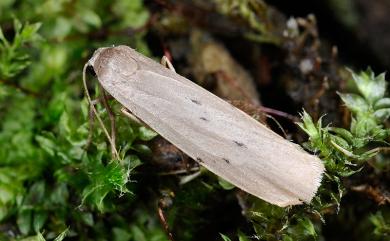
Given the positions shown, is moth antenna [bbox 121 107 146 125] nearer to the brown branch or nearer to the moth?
the moth

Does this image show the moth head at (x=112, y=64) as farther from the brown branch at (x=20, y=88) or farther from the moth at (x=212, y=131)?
the brown branch at (x=20, y=88)

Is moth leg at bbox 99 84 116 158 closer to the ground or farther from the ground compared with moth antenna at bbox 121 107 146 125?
closer to the ground

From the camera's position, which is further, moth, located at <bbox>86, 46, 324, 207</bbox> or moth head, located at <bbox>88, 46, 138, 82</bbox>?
moth head, located at <bbox>88, 46, 138, 82</bbox>

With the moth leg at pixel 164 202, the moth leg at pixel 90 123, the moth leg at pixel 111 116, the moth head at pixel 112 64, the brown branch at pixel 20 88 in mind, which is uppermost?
the moth head at pixel 112 64


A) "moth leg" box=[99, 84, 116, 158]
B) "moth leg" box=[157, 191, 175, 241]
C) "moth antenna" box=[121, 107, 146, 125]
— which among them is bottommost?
"moth leg" box=[157, 191, 175, 241]

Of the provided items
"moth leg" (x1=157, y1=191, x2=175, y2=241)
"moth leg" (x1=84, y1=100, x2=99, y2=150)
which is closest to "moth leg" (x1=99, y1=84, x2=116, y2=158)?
"moth leg" (x1=84, y1=100, x2=99, y2=150)

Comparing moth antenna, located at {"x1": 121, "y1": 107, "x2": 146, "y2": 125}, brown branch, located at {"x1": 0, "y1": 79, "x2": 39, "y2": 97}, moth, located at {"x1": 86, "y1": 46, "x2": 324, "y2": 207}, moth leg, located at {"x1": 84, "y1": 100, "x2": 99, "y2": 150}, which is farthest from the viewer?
brown branch, located at {"x1": 0, "y1": 79, "x2": 39, "y2": 97}

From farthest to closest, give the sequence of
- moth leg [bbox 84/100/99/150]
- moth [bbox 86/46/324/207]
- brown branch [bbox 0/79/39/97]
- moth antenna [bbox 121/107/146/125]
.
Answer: brown branch [bbox 0/79/39/97] → moth leg [bbox 84/100/99/150] → moth antenna [bbox 121/107/146/125] → moth [bbox 86/46/324/207]

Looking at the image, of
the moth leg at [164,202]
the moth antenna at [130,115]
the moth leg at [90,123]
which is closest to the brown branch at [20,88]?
the moth leg at [90,123]
